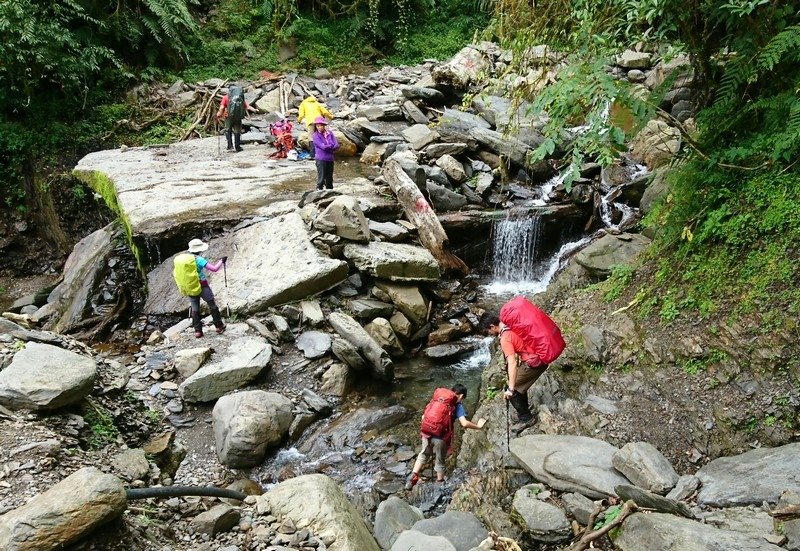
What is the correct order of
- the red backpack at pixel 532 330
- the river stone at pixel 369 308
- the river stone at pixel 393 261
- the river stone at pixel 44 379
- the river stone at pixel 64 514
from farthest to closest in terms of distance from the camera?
the river stone at pixel 393 261
the river stone at pixel 369 308
the red backpack at pixel 532 330
the river stone at pixel 44 379
the river stone at pixel 64 514

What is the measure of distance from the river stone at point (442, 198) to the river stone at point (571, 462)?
6744 millimetres

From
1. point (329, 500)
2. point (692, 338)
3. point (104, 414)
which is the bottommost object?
point (329, 500)

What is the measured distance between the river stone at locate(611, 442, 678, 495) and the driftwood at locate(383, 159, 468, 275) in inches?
248

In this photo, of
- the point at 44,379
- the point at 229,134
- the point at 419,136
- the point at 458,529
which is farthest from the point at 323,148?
the point at 458,529

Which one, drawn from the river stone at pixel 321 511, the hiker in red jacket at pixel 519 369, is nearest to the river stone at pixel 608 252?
the hiker in red jacket at pixel 519 369

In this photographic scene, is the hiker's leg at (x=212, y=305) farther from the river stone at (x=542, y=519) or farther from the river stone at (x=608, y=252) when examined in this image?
the river stone at (x=608, y=252)

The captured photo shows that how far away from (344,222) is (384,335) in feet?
7.04

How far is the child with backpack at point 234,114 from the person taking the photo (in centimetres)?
1366

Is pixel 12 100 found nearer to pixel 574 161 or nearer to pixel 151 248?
pixel 151 248

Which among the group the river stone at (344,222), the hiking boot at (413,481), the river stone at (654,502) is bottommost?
the hiking boot at (413,481)

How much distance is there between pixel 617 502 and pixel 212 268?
6202 millimetres

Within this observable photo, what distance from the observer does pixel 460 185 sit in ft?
39.0

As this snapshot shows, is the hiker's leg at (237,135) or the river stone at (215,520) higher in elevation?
the hiker's leg at (237,135)

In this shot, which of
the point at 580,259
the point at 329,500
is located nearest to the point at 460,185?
the point at 580,259
